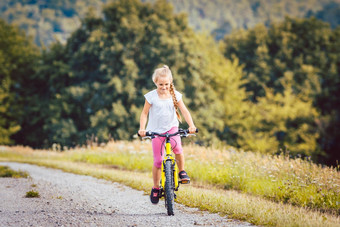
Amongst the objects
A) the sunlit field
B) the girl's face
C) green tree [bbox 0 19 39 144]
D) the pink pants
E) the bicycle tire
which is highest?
green tree [bbox 0 19 39 144]

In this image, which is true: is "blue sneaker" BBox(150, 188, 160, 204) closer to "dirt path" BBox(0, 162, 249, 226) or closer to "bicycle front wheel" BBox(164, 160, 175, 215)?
"dirt path" BBox(0, 162, 249, 226)

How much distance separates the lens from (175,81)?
23219 mm

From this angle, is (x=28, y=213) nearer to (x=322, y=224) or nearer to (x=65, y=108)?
(x=322, y=224)

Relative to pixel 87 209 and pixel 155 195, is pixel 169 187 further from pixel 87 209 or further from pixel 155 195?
pixel 87 209

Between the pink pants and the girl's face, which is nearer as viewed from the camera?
the girl's face

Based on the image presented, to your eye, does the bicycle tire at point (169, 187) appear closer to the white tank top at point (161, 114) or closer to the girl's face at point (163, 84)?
the white tank top at point (161, 114)

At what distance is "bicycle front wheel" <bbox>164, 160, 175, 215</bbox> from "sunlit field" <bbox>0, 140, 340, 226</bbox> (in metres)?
0.69

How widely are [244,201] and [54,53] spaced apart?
89.4 ft

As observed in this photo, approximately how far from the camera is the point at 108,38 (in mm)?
24531

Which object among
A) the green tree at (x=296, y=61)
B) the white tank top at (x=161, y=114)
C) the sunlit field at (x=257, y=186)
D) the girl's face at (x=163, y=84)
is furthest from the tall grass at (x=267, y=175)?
the green tree at (x=296, y=61)

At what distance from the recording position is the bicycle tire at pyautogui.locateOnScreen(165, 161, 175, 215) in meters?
4.84

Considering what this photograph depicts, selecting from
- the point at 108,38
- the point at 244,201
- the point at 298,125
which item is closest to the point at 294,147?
the point at 298,125

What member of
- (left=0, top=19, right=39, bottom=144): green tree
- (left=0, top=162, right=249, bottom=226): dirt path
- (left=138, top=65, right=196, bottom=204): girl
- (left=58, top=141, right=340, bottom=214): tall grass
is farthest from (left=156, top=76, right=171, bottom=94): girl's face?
(left=0, top=19, right=39, bottom=144): green tree

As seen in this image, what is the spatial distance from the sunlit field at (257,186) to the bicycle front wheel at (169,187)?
0.69m
